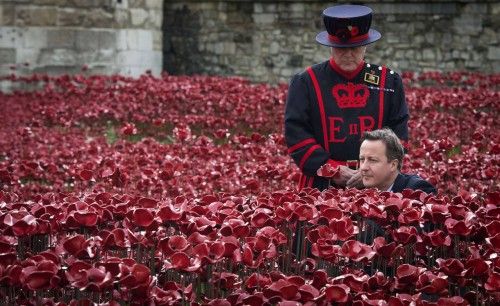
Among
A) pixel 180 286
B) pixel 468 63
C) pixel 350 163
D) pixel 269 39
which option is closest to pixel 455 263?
pixel 180 286

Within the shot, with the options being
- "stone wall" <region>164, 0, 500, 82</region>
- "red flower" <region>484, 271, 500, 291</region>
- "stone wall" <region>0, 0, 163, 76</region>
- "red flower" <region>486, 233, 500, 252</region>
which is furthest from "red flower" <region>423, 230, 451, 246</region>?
"stone wall" <region>164, 0, 500, 82</region>

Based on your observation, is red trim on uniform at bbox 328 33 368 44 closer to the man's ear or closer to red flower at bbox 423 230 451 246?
the man's ear

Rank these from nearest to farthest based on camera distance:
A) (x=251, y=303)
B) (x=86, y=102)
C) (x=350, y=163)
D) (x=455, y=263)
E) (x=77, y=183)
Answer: (x=251, y=303) < (x=455, y=263) < (x=350, y=163) < (x=77, y=183) < (x=86, y=102)

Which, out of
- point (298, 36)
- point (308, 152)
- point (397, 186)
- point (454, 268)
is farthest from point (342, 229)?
point (298, 36)

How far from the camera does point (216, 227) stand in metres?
3.72

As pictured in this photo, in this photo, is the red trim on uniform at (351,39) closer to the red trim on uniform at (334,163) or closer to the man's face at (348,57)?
the man's face at (348,57)

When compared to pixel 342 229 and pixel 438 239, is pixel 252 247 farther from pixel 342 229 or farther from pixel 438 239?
pixel 438 239

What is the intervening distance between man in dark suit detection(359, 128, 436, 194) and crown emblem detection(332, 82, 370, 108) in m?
0.42

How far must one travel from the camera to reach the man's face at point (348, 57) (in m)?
4.83

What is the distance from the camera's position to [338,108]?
4906 mm

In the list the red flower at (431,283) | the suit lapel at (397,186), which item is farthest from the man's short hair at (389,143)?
the red flower at (431,283)

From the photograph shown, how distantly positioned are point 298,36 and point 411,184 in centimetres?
1300

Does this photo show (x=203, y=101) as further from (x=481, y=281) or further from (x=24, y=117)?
(x=481, y=281)

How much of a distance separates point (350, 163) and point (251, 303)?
2.24m
